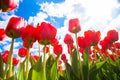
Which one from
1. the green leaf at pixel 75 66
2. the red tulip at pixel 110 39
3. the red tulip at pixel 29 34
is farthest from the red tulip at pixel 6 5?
the red tulip at pixel 110 39

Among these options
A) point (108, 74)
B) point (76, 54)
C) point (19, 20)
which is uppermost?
point (19, 20)

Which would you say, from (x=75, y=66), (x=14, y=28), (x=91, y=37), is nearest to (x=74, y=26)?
(x=91, y=37)

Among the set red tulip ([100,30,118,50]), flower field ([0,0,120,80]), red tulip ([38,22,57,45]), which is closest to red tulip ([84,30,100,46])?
flower field ([0,0,120,80])

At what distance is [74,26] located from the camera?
415 centimetres

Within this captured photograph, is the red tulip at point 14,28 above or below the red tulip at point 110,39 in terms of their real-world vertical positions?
below

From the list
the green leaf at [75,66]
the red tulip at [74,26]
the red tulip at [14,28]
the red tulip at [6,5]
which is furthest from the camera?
the red tulip at [74,26]

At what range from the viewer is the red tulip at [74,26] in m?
4.08

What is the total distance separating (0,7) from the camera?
Answer: 219cm

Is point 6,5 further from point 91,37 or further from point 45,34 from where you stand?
point 91,37

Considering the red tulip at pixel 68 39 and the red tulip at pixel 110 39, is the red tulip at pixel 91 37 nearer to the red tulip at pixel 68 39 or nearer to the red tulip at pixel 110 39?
the red tulip at pixel 68 39

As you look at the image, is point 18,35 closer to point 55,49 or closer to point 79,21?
point 79,21

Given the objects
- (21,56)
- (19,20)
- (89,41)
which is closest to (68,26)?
(89,41)

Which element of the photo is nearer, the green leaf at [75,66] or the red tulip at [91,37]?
the green leaf at [75,66]

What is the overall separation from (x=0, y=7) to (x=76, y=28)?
206 centimetres
